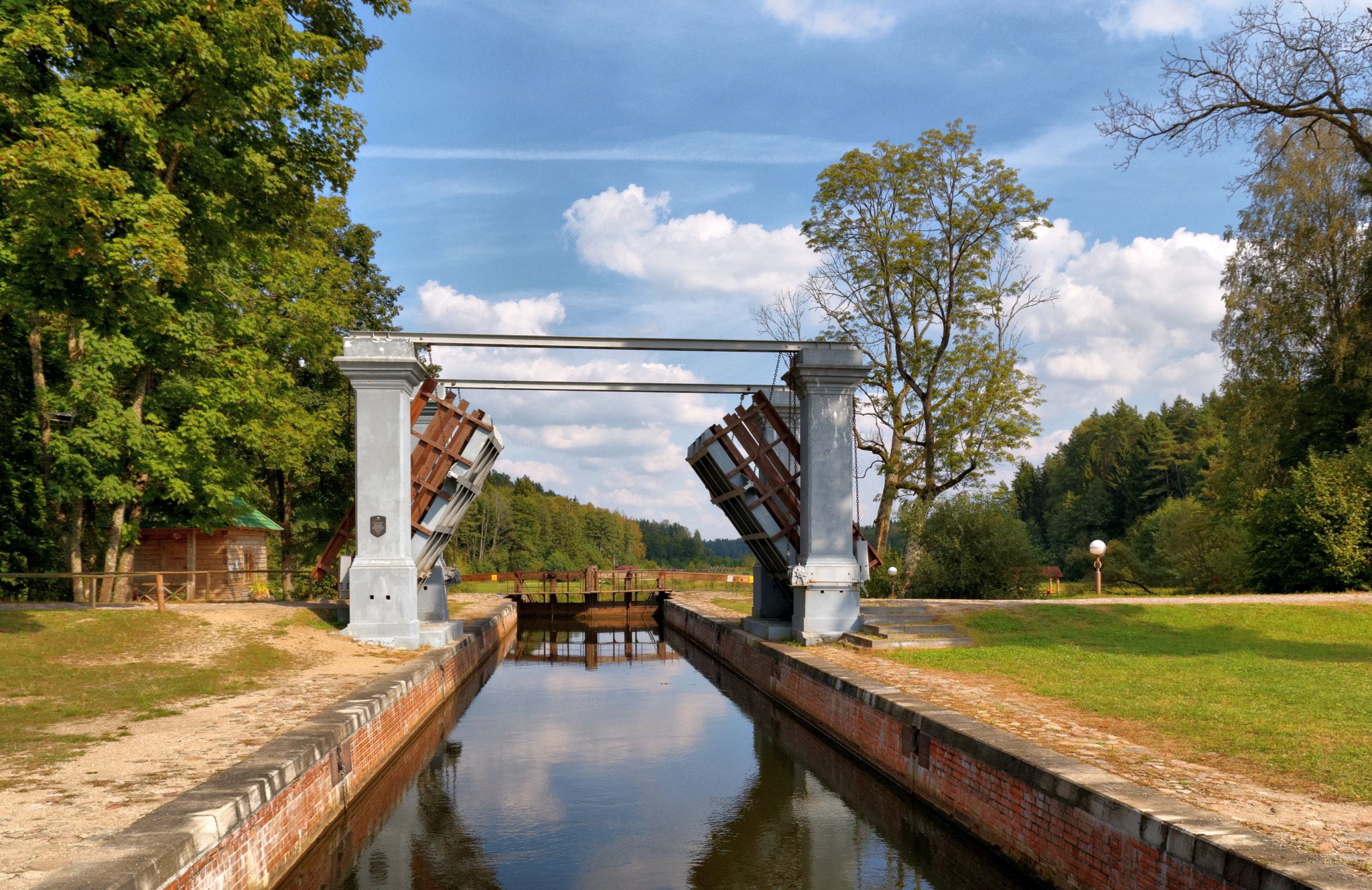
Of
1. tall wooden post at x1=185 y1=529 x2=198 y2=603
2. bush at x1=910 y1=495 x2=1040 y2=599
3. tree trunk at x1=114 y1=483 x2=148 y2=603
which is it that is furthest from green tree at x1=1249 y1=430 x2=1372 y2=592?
tall wooden post at x1=185 y1=529 x2=198 y2=603

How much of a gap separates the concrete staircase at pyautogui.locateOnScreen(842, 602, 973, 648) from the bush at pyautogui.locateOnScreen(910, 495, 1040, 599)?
7309mm

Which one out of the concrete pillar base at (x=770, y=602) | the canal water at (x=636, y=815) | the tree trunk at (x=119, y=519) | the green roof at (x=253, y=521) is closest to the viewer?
the canal water at (x=636, y=815)

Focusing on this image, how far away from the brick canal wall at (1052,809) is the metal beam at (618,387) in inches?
285

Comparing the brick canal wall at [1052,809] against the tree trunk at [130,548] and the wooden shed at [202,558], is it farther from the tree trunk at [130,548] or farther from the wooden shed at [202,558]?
the wooden shed at [202,558]

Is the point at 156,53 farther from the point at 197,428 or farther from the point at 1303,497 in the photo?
the point at 1303,497

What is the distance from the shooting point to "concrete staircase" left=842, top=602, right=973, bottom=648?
46.2 ft

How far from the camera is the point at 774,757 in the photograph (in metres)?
11.5

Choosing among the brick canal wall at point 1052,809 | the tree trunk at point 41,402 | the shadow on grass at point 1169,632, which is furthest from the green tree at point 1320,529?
the tree trunk at point 41,402

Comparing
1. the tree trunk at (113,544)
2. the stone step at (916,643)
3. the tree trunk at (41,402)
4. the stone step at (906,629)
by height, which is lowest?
the stone step at (916,643)

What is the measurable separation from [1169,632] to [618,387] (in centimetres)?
1101

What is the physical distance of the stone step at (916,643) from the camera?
13.9m

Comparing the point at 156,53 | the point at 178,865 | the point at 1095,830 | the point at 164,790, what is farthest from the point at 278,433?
the point at 1095,830

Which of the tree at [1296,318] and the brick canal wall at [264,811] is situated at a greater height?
the tree at [1296,318]

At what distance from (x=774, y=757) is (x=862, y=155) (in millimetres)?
19293
